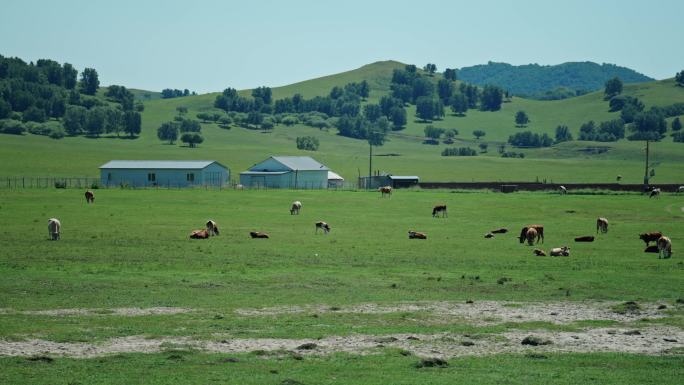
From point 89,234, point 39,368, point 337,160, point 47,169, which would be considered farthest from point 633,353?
point 337,160

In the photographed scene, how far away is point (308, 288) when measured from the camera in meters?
27.4

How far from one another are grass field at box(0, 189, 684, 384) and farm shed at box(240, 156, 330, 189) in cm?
5990

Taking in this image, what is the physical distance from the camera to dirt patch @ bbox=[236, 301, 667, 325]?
22516 mm

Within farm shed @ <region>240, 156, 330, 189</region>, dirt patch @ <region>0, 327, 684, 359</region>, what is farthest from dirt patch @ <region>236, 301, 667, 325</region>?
farm shed @ <region>240, 156, 330, 189</region>

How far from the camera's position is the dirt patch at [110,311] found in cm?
2212

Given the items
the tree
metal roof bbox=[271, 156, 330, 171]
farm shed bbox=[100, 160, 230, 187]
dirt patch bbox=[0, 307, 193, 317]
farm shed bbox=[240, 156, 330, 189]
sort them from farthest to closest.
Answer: the tree → metal roof bbox=[271, 156, 330, 171] → farm shed bbox=[240, 156, 330, 189] → farm shed bbox=[100, 160, 230, 187] → dirt patch bbox=[0, 307, 193, 317]

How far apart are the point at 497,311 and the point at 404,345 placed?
531 centimetres

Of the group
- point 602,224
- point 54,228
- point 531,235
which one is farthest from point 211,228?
point 602,224

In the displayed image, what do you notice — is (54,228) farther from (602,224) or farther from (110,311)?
(602,224)

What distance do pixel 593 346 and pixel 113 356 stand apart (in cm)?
989

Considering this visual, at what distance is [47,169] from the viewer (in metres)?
130

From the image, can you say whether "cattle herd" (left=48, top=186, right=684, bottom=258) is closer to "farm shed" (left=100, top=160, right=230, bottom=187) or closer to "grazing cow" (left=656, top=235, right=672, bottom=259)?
"grazing cow" (left=656, top=235, right=672, bottom=259)

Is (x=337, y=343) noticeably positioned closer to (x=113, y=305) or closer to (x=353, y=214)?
(x=113, y=305)

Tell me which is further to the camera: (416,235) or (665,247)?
(416,235)
